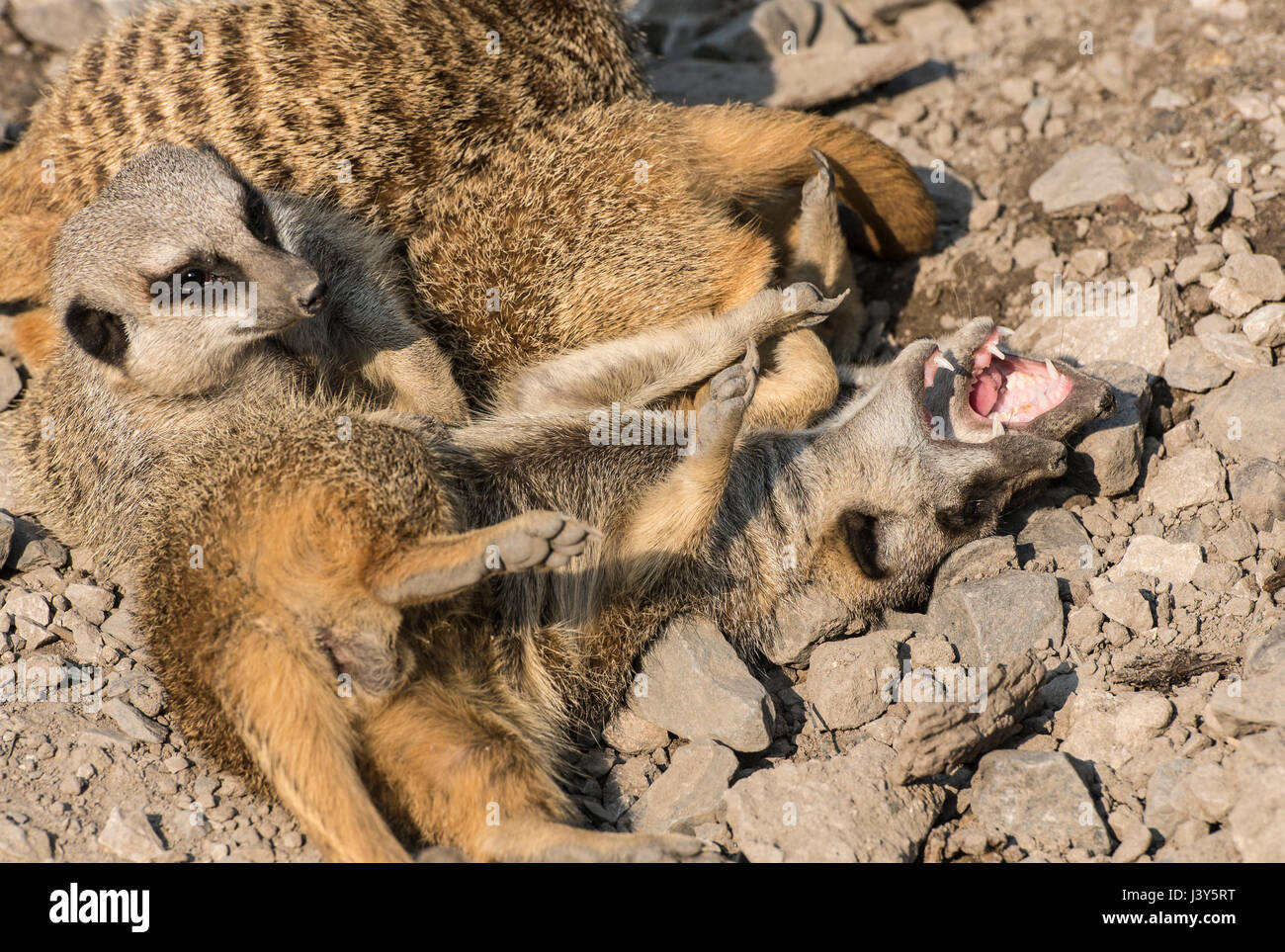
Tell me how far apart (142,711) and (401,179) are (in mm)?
2067

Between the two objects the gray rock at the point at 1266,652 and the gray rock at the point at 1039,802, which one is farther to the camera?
the gray rock at the point at 1266,652

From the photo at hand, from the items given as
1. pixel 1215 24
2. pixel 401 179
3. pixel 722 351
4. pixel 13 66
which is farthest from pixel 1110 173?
pixel 13 66

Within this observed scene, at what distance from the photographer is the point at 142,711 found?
3783mm

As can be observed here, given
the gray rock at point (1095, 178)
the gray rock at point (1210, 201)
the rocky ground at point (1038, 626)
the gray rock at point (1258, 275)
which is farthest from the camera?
the gray rock at point (1095, 178)

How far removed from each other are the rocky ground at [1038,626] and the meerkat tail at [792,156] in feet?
1.63

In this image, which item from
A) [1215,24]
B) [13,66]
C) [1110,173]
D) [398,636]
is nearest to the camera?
[398,636]

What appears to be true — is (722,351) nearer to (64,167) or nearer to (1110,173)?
(1110,173)

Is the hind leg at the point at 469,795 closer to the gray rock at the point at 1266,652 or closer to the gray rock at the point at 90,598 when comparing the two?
the gray rock at the point at 90,598

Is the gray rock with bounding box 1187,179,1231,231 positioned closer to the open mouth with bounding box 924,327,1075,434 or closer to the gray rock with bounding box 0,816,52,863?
the open mouth with bounding box 924,327,1075,434

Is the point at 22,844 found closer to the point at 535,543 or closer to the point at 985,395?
the point at 535,543

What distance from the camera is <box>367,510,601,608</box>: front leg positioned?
10.1ft

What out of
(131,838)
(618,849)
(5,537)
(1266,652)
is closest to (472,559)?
(618,849)

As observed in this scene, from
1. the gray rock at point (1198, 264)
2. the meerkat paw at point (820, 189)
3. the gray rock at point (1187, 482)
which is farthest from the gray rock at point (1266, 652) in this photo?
the meerkat paw at point (820, 189)

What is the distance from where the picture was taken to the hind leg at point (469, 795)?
3.18 m
